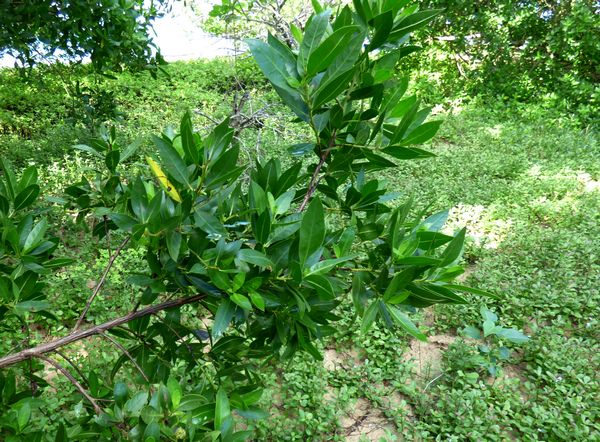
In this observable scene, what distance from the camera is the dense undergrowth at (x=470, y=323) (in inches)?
86.0

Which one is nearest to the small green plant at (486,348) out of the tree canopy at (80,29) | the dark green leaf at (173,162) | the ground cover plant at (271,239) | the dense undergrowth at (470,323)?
the dense undergrowth at (470,323)

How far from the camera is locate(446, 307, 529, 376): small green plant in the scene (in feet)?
8.14

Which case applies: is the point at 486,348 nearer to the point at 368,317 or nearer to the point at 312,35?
the point at 368,317

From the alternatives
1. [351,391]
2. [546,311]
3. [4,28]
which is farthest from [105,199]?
[546,311]

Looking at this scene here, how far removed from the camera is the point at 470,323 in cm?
287

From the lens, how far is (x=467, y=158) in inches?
203

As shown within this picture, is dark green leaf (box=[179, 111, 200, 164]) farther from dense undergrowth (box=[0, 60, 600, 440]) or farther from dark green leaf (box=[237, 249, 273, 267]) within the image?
dense undergrowth (box=[0, 60, 600, 440])

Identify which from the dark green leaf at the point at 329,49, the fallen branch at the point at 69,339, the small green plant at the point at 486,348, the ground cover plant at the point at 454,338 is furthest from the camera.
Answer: the small green plant at the point at 486,348

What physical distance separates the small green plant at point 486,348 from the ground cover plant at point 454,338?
0.05 ft

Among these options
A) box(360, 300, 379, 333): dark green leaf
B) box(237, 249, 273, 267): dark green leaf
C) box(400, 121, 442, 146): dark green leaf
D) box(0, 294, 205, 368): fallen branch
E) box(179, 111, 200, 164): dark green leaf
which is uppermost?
box(179, 111, 200, 164): dark green leaf

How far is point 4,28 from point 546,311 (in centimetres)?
352

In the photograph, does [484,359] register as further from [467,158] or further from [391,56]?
[467,158]

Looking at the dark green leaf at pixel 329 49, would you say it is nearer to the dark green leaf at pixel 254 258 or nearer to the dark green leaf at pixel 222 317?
the dark green leaf at pixel 254 258

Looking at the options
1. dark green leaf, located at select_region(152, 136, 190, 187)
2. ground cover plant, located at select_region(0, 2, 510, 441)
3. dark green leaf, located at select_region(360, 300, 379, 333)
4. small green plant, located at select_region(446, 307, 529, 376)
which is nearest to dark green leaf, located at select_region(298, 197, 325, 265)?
ground cover plant, located at select_region(0, 2, 510, 441)
